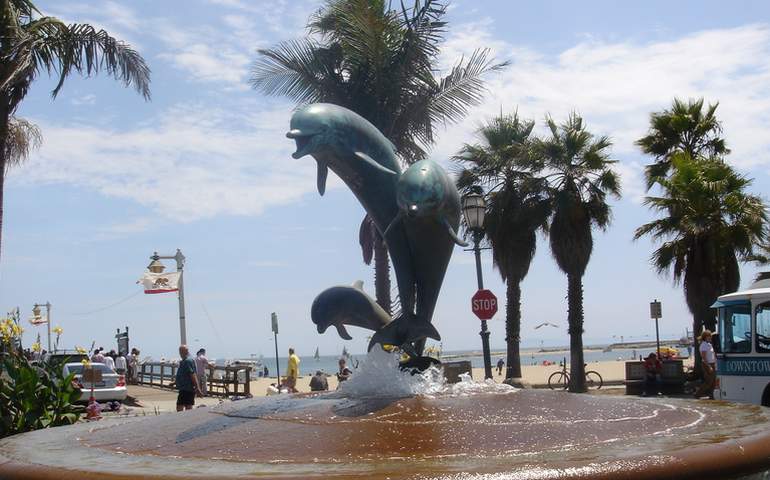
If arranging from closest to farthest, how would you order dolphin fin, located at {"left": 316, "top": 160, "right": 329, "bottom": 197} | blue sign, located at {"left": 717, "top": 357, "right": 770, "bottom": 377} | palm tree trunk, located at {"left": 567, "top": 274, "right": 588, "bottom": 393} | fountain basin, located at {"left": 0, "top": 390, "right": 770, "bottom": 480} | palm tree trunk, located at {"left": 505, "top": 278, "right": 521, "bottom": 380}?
fountain basin, located at {"left": 0, "top": 390, "right": 770, "bottom": 480}, dolphin fin, located at {"left": 316, "top": 160, "right": 329, "bottom": 197}, blue sign, located at {"left": 717, "top": 357, "right": 770, "bottom": 377}, palm tree trunk, located at {"left": 567, "top": 274, "right": 588, "bottom": 393}, palm tree trunk, located at {"left": 505, "top": 278, "right": 521, "bottom": 380}

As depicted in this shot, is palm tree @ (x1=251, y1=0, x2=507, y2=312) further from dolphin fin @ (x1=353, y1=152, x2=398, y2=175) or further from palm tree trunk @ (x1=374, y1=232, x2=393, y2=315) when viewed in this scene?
dolphin fin @ (x1=353, y1=152, x2=398, y2=175)

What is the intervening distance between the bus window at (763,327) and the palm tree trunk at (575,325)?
32.9 feet

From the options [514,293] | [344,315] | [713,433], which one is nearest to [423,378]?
[344,315]

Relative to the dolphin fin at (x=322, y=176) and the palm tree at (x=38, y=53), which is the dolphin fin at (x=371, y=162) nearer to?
the dolphin fin at (x=322, y=176)

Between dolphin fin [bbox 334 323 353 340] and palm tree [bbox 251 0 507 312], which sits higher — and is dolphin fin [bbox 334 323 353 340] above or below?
below

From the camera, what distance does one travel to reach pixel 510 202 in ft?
84.2

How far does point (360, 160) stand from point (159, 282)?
1908cm

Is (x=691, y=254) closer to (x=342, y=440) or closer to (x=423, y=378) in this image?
(x=423, y=378)

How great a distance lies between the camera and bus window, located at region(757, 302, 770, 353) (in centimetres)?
1448

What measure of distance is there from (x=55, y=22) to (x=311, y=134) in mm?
10018

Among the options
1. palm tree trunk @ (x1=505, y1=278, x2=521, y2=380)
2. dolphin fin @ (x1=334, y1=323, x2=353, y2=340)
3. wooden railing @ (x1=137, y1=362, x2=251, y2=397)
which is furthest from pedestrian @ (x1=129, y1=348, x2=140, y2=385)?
dolphin fin @ (x1=334, y1=323, x2=353, y2=340)

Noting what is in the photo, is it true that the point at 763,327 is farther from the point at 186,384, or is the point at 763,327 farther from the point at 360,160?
the point at 360,160

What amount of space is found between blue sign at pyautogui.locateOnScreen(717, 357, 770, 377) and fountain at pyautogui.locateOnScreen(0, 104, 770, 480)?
29.7 ft

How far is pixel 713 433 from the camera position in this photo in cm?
429
